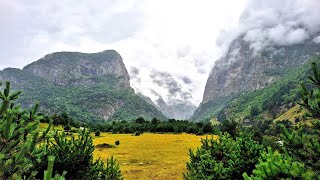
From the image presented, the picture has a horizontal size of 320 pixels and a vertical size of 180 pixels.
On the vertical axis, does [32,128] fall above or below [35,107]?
below

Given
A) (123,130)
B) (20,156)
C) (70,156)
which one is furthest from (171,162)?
(123,130)

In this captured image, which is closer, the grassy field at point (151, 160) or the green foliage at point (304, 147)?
the green foliage at point (304, 147)

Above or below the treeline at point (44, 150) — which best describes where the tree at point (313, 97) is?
above

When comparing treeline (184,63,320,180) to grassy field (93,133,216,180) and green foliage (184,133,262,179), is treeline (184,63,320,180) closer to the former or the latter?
green foliage (184,133,262,179)

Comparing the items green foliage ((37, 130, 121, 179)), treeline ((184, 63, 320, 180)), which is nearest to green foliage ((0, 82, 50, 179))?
treeline ((184, 63, 320, 180))

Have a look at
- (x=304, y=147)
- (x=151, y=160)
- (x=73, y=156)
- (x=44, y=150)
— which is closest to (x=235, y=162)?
(x=304, y=147)

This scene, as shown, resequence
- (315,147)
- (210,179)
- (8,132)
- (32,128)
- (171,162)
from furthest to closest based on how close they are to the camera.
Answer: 1. (171,162)
2. (210,179)
3. (315,147)
4. (32,128)
5. (8,132)

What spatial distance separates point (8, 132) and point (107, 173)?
45.9 feet

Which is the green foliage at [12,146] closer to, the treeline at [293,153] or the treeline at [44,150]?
the treeline at [44,150]

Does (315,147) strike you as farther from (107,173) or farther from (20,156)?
(107,173)

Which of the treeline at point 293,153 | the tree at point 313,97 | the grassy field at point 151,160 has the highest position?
the tree at point 313,97

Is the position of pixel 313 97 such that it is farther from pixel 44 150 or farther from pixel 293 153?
pixel 44 150

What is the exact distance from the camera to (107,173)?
20.2m

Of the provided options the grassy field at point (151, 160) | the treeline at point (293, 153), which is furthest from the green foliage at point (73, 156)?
the grassy field at point (151, 160)
